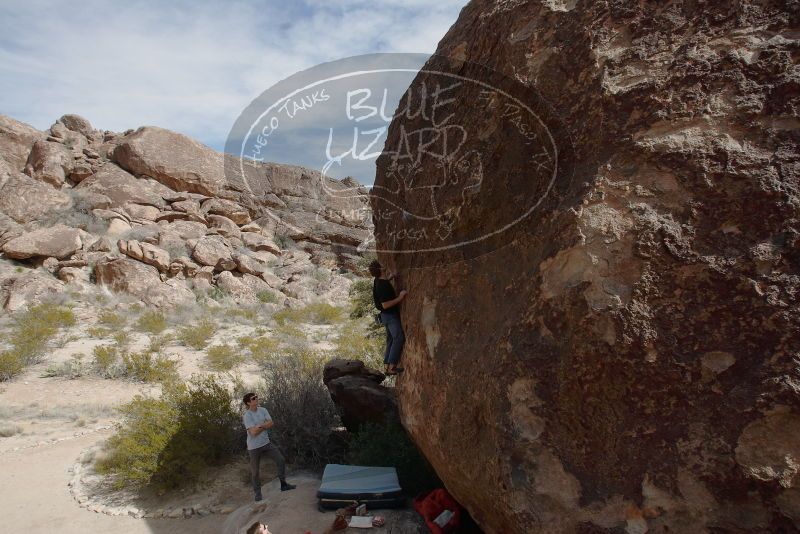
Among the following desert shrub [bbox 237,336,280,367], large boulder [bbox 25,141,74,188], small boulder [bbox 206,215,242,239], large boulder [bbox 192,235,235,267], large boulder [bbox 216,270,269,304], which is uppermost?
large boulder [bbox 25,141,74,188]

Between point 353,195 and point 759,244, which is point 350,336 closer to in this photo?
point 353,195

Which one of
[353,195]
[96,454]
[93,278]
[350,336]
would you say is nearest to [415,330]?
[96,454]

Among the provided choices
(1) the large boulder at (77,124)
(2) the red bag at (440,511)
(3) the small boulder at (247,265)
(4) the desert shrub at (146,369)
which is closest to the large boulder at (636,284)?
(2) the red bag at (440,511)

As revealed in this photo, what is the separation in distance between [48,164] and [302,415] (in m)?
18.5

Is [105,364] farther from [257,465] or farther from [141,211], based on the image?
[141,211]

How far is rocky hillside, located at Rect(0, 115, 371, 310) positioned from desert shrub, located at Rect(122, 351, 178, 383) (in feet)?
18.0

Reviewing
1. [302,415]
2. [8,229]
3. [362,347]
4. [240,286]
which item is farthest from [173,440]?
[8,229]

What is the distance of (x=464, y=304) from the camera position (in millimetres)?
3070

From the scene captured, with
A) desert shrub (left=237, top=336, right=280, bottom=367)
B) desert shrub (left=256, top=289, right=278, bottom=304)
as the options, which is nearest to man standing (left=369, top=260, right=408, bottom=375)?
desert shrub (left=237, top=336, right=280, bottom=367)

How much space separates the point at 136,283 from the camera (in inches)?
596

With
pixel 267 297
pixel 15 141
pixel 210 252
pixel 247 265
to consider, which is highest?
pixel 15 141

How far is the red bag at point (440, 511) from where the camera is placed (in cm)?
349

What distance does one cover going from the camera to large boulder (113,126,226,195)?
21.0 meters

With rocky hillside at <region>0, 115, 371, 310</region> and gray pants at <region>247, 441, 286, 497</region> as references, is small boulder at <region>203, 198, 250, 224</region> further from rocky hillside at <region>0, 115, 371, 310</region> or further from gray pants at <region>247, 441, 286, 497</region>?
gray pants at <region>247, 441, 286, 497</region>
